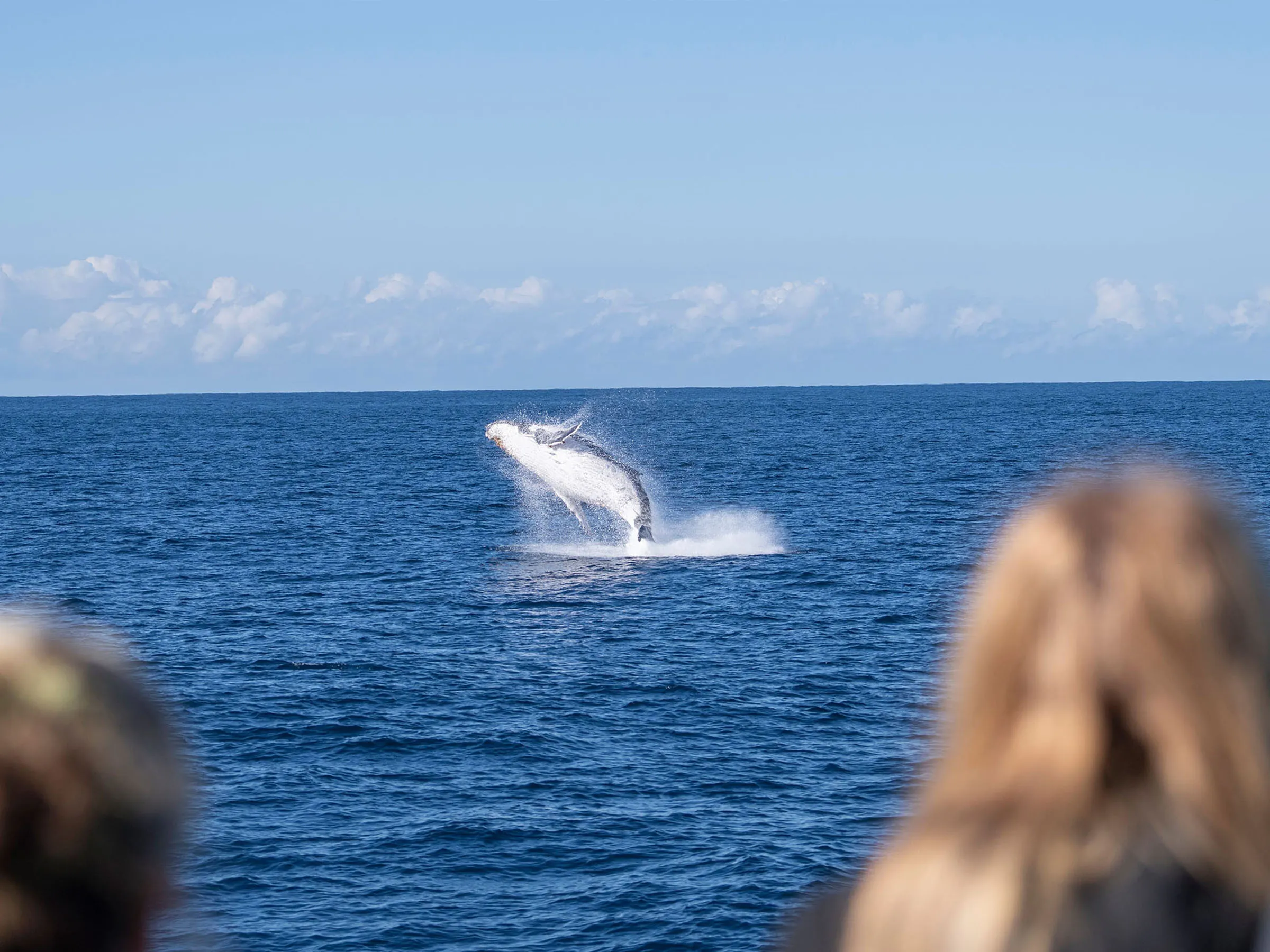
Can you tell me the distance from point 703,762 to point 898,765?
4.48 metres

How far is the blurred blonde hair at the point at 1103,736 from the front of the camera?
2.88m

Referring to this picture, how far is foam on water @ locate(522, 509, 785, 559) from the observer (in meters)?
61.9

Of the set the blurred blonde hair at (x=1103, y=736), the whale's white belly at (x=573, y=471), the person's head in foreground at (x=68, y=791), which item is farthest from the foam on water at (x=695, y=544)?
the person's head in foreground at (x=68, y=791)

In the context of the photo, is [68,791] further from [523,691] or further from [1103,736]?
[523,691]

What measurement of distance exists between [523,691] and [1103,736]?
35054mm

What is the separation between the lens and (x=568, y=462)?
51.8 metres

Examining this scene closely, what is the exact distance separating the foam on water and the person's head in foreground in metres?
58.0

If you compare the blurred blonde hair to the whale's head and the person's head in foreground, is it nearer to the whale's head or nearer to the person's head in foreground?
the person's head in foreground

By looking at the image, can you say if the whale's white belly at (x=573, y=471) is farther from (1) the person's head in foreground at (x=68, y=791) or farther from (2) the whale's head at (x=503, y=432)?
(1) the person's head in foreground at (x=68, y=791)

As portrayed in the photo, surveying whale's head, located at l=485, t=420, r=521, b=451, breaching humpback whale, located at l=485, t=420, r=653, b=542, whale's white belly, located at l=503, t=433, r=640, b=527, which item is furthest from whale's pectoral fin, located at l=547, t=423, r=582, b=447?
whale's head, located at l=485, t=420, r=521, b=451

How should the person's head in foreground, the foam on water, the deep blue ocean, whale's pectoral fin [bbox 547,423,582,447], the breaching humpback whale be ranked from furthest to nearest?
1. the foam on water
2. the breaching humpback whale
3. whale's pectoral fin [bbox 547,423,582,447]
4. the deep blue ocean
5. the person's head in foreground

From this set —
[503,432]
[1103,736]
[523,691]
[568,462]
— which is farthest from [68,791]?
[503,432]

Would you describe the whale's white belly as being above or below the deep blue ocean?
above

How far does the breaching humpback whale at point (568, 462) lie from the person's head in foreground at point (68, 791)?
4675cm
